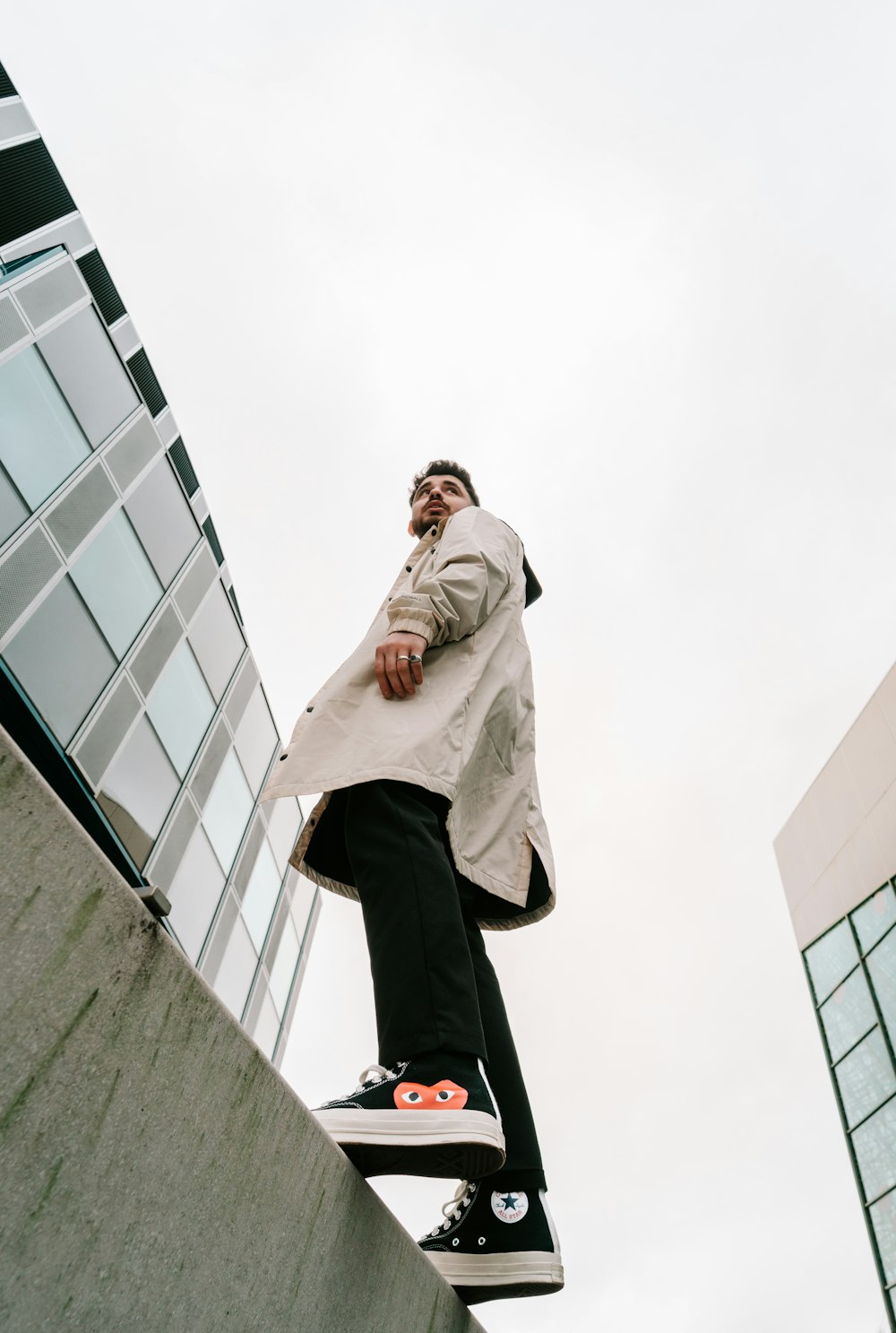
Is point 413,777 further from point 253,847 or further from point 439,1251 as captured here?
point 253,847

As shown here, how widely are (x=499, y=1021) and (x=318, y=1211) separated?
33.4 inches

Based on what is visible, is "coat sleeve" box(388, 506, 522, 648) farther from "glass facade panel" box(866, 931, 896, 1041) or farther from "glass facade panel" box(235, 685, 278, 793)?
"glass facade panel" box(866, 931, 896, 1041)

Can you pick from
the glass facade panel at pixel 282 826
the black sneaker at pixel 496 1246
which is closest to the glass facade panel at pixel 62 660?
the glass facade panel at pixel 282 826

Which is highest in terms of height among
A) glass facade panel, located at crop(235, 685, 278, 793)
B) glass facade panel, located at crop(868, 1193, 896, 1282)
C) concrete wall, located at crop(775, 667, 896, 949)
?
glass facade panel, located at crop(235, 685, 278, 793)

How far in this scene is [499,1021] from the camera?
1940mm

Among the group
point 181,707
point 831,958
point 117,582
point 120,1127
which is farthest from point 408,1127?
point 831,958

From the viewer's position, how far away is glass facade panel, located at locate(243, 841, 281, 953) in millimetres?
11633

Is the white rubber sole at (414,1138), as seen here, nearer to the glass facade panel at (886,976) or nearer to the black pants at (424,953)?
the black pants at (424,953)

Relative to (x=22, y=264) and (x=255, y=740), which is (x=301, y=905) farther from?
(x=22, y=264)

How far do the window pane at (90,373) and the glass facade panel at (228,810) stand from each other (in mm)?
4689

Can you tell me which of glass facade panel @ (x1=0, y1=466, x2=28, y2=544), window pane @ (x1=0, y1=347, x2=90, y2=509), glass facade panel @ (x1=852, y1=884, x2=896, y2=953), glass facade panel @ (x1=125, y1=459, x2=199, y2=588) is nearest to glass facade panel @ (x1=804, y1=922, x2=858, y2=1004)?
glass facade panel @ (x1=852, y1=884, x2=896, y2=953)

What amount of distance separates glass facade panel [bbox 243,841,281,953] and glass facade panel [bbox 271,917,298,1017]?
34.5 inches

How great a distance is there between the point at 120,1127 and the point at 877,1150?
13.2 metres

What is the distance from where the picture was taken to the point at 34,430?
7.90 m
